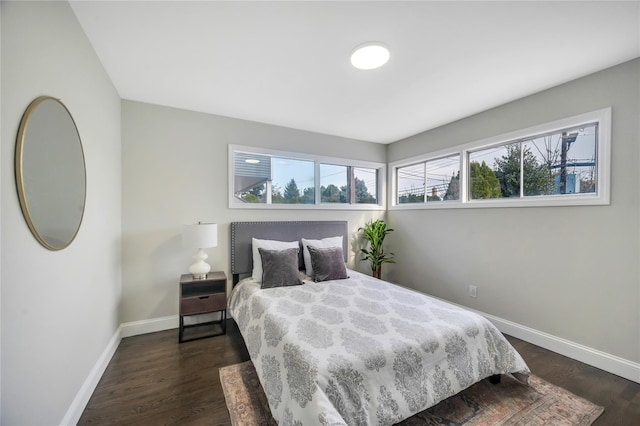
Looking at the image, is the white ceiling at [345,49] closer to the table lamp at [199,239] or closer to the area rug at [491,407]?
the table lamp at [199,239]

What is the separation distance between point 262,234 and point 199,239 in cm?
82

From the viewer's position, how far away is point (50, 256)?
4.38ft

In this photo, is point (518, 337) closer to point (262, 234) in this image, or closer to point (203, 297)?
point (262, 234)

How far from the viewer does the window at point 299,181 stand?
3.35 m

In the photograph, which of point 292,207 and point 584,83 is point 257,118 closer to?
point 292,207

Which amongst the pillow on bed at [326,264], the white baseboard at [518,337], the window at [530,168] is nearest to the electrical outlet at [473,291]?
the white baseboard at [518,337]

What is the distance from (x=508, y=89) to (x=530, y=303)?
2207 mm

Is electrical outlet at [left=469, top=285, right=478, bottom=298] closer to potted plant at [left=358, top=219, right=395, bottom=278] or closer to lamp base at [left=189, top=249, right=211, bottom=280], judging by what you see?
potted plant at [left=358, top=219, right=395, bottom=278]

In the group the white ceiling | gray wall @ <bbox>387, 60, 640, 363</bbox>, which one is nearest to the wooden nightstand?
the white ceiling

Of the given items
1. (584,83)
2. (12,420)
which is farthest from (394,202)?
(12,420)

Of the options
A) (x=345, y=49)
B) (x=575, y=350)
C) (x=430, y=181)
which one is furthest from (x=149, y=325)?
(x=575, y=350)

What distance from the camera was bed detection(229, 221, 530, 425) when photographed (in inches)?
53.0

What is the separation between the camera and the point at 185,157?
2.98m

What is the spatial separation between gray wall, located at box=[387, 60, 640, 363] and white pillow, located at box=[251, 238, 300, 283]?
2.14 m
